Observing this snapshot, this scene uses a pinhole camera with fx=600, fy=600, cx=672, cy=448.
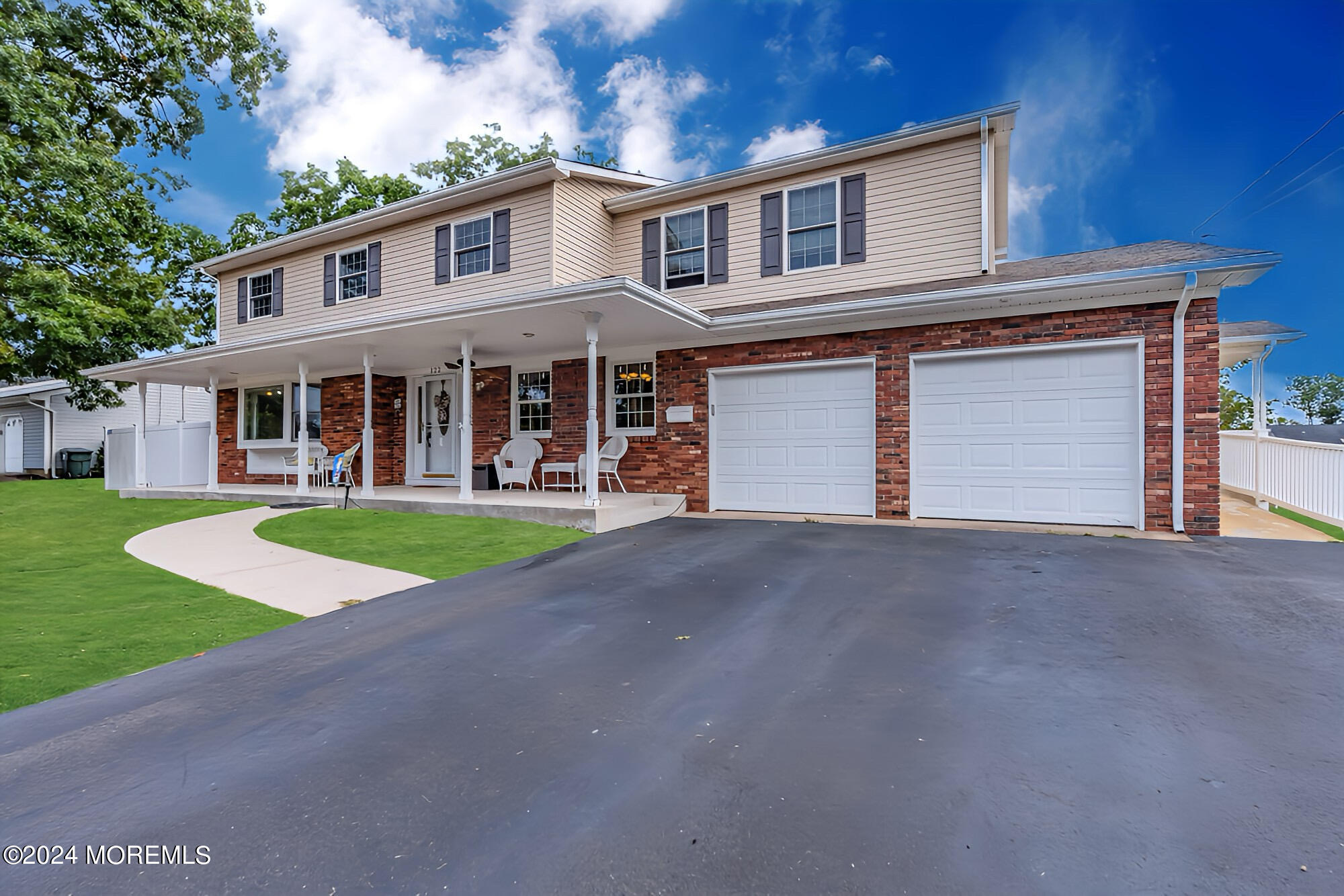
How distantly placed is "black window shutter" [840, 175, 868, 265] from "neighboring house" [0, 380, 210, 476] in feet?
70.2

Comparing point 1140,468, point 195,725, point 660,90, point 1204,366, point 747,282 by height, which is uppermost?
point 660,90

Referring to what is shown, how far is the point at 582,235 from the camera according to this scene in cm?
1063

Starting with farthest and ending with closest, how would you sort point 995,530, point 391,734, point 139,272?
point 139,272, point 995,530, point 391,734

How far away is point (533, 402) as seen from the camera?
36.3 ft

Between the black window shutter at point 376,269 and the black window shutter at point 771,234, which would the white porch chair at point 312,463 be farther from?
the black window shutter at point 771,234

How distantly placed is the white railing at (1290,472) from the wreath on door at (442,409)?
1216 cm

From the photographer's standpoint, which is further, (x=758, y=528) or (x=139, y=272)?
(x=139, y=272)

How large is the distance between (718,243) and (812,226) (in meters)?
1.57

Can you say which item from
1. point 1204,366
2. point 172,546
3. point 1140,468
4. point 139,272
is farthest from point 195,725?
point 139,272

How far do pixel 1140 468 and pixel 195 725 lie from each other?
892 cm

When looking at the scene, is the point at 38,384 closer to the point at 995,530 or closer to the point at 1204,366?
the point at 995,530

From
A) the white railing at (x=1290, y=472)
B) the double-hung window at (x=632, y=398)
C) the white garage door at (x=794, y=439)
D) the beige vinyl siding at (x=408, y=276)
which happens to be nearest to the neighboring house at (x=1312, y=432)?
the white railing at (x=1290, y=472)

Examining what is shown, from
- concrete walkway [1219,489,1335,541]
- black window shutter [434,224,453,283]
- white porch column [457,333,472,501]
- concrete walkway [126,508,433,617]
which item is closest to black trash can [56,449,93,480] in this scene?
black window shutter [434,224,453,283]

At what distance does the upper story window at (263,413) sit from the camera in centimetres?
1405
